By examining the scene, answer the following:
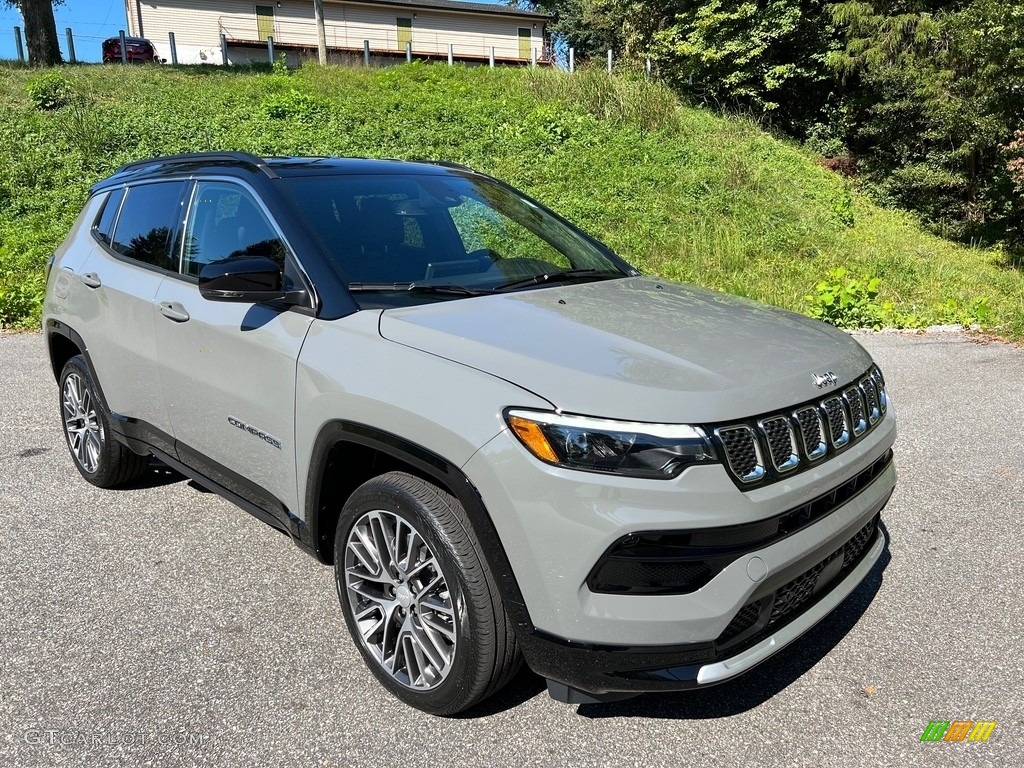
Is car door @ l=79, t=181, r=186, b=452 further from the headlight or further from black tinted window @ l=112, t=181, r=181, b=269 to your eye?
the headlight

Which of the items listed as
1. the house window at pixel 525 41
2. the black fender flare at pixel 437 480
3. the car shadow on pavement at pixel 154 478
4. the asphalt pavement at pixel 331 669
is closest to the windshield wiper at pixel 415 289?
the black fender flare at pixel 437 480

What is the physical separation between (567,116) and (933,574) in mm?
15299

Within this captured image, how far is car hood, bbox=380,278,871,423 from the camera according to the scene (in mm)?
2150

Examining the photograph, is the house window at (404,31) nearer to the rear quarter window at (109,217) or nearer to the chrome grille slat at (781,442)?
the rear quarter window at (109,217)

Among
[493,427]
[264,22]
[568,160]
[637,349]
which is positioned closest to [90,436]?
[493,427]

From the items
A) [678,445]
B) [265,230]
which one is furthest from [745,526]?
[265,230]

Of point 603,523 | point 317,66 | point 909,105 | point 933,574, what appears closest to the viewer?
point 603,523

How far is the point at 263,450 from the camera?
2.99 m

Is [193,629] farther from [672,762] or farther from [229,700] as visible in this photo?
[672,762]

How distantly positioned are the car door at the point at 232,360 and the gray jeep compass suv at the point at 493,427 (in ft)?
0.04

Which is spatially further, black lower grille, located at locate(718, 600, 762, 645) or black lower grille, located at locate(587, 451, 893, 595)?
black lower grille, located at locate(718, 600, 762, 645)

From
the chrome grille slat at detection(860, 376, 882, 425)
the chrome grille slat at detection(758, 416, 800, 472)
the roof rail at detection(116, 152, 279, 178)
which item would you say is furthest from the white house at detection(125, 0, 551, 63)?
the chrome grille slat at detection(758, 416, 800, 472)

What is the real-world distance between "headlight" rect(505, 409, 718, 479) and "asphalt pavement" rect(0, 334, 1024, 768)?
0.97 metres

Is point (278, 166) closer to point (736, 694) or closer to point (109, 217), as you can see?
point (109, 217)
